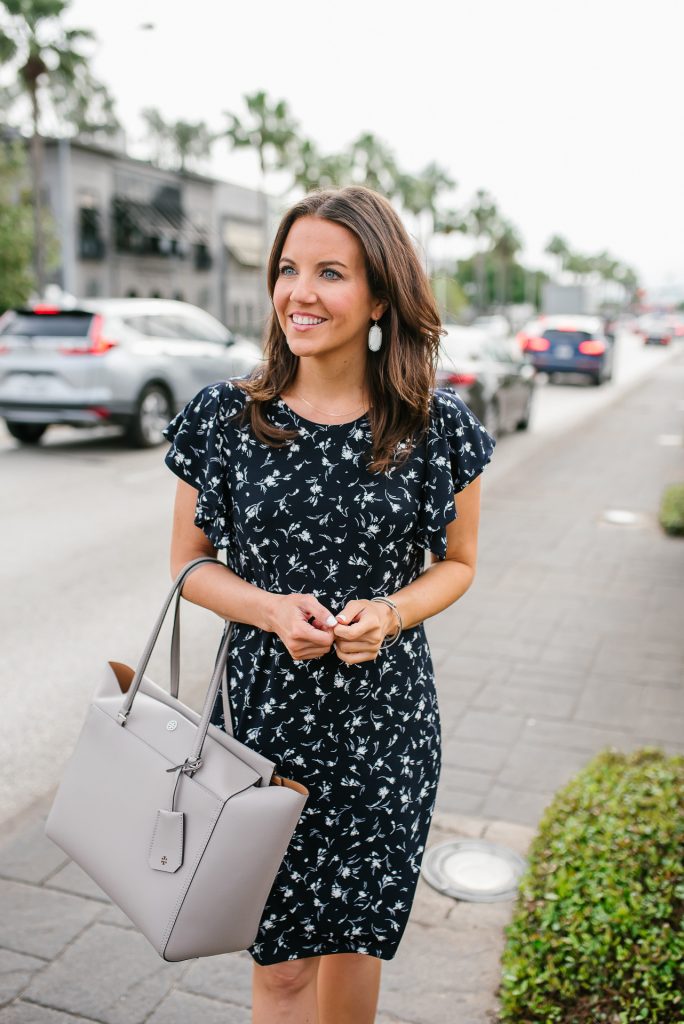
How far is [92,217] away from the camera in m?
43.5

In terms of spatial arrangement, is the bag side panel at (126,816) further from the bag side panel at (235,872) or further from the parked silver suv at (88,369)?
the parked silver suv at (88,369)

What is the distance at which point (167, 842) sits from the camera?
1.73m

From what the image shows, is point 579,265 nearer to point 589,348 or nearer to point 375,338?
point 589,348

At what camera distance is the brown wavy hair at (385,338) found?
1974 mm

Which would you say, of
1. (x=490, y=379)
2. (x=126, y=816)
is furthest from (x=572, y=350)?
(x=126, y=816)

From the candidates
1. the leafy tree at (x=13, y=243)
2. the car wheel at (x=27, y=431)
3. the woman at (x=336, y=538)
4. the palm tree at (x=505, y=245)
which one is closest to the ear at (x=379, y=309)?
the woman at (x=336, y=538)

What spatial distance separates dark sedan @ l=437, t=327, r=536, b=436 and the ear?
967 cm

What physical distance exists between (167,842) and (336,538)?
62cm

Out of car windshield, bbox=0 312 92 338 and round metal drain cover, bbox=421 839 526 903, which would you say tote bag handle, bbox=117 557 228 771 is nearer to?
round metal drain cover, bbox=421 839 526 903

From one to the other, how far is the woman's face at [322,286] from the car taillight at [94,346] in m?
10.2

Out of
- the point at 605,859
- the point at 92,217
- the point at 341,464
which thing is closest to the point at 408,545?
the point at 341,464

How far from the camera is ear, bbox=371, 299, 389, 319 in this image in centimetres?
205

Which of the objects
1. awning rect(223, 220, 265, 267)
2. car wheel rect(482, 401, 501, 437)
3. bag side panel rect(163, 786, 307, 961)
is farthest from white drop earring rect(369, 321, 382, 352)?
awning rect(223, 220, 265, 267)

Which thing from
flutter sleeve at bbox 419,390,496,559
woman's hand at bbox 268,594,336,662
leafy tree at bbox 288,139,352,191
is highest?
leafy tree at bbox 288,139,352,191
